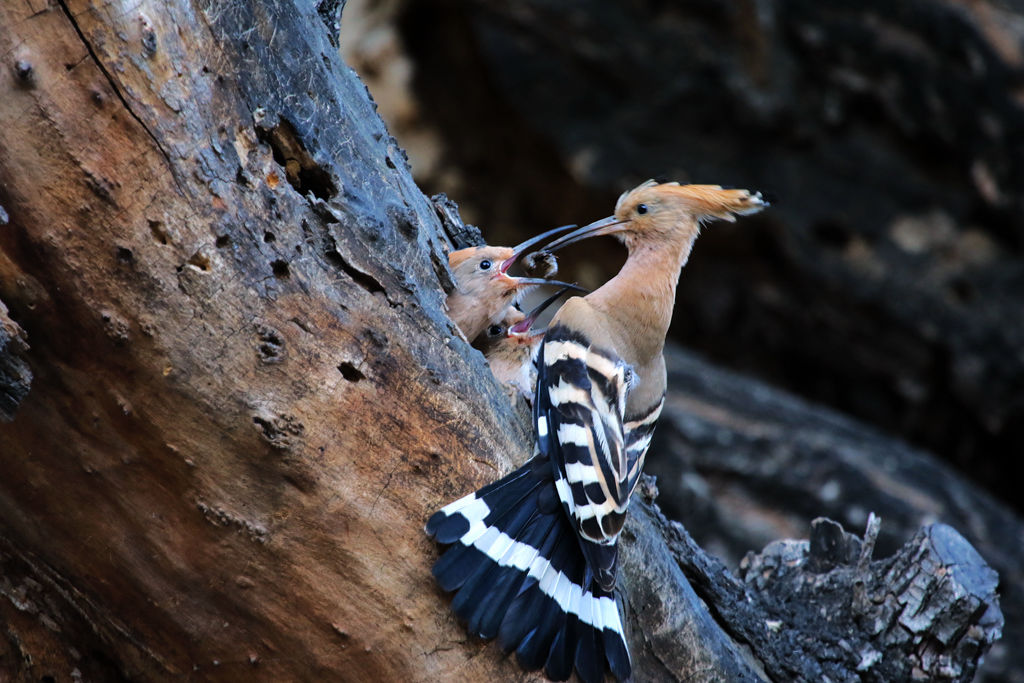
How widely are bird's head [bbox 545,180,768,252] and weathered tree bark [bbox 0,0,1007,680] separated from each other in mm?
913

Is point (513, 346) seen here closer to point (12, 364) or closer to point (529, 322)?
point (529, 322)

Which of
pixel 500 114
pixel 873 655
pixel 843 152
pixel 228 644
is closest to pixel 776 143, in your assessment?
pixel 843 152

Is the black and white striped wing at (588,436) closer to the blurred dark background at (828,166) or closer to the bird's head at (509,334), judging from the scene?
the bird's head at (509,334)

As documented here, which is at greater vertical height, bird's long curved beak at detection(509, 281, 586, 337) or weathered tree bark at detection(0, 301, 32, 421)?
bird's long curved beak at detection(509, 281, 586, 337)

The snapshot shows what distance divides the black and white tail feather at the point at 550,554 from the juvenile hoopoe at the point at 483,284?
467mm

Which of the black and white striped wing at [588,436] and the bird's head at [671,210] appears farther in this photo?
the bird's head at [671,210]

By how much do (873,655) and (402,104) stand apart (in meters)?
4.83

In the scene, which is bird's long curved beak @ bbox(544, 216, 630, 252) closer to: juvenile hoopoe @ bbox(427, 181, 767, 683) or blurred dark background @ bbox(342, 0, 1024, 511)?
juvenile hoopoe @ bbox(427, 181, 767, 683)

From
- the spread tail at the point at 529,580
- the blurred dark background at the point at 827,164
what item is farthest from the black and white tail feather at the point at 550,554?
the blurred dark background at the point at 827,164

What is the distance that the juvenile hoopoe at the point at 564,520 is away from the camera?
70.2 inches

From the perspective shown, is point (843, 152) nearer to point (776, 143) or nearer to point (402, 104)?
point (776, 143)

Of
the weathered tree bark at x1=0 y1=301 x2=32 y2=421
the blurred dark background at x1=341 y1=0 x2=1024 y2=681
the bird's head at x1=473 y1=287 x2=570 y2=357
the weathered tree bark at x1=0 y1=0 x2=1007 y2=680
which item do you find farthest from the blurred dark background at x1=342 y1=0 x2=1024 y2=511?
the weathered tree bark at x1=0 y1=301 x2=32 y2=421

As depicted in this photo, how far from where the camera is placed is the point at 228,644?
5.72 ft

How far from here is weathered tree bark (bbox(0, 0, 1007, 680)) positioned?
160 centimetres
